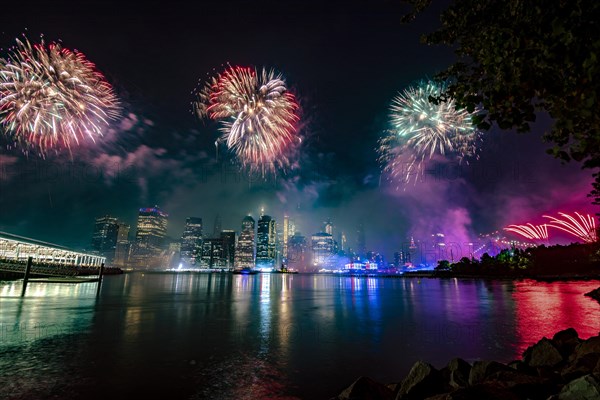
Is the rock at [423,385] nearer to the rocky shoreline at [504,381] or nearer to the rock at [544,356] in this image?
the rocky shoreline at [504,381]

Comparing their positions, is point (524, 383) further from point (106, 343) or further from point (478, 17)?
point (106, 343)

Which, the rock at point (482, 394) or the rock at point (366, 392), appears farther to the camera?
the rock at point (366, 392)

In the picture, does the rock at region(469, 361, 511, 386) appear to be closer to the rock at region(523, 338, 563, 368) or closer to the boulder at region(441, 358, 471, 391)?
the boulder at region(441, 358, 471, 391)

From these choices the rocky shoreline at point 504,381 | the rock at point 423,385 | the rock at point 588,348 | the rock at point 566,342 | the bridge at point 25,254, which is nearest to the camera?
the rocky shoreline at point 504,381

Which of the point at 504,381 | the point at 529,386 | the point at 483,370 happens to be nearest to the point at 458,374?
the point at 483,370

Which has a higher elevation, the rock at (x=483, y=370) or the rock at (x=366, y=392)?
the rock at (x=483, y=370)

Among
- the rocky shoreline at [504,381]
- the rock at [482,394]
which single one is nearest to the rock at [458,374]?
the rocky shoreline at [504,381]
